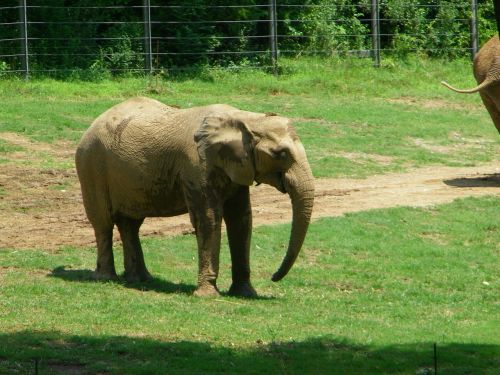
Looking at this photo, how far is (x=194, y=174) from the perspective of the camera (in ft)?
44.8

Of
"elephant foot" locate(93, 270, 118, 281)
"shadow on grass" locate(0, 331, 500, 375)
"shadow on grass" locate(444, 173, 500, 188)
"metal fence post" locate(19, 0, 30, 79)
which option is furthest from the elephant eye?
"metal fence post" locate(19, 0, 30, 79)

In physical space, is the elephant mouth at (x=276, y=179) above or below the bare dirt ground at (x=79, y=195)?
above

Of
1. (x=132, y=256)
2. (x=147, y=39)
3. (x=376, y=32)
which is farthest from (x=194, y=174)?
(x=376, y=32)

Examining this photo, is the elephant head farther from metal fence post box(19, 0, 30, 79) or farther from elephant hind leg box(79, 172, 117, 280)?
metal fence post box(19, 0, 30, 79)

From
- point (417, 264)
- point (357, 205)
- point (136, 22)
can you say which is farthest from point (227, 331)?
point (136, 22)

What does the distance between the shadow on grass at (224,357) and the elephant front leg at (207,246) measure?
2.53 metres

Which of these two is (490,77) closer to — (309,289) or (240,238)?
(309,289)

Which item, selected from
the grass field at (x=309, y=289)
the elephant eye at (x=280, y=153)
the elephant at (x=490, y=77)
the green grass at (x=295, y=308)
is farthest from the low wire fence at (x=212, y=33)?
the elephant eye at (x=280, y=153)

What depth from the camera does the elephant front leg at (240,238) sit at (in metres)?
13.9

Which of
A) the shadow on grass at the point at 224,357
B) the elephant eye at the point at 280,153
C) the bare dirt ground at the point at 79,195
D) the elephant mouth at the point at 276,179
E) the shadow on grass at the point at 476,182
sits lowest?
the shadow on grass at the point at 476,182

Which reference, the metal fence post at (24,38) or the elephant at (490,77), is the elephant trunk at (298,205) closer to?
the elephant at (490,77)

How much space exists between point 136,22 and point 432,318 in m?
18.4

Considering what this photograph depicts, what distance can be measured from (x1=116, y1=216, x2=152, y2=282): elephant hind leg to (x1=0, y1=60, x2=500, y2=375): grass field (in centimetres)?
31

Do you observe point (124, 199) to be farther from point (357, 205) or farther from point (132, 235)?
point (357, 205)
